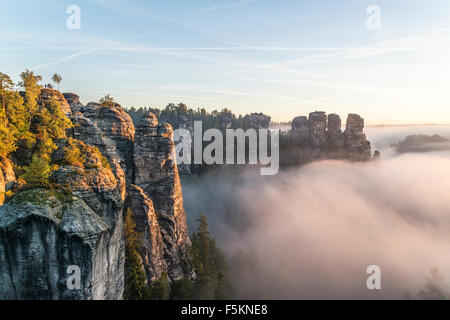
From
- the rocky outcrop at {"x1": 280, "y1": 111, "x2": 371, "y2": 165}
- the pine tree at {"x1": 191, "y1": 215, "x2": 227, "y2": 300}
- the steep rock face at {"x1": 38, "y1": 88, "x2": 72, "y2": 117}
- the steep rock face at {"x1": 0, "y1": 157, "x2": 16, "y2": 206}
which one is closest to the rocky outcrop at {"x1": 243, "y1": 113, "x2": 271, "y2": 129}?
the rocky outcrop at {"x1": 280, "y1": 111, "x2": 371, "y2": 165}

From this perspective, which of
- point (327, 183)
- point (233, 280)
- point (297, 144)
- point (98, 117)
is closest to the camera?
point (98, 117)

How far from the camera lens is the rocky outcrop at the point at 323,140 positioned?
134000 mm

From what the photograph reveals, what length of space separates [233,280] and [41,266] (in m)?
51.6

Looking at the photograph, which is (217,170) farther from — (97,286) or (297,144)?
(97,286)

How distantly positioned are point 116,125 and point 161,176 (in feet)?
39.4

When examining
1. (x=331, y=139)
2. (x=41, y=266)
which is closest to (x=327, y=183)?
(x=331, y=139)

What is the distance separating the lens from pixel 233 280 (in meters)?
61.4

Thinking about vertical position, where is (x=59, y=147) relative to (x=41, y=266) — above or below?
above

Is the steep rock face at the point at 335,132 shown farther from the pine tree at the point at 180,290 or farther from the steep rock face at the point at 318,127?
the pine tree at the point at 180,290

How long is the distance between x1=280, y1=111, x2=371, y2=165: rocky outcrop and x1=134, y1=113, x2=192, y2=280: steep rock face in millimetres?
113926

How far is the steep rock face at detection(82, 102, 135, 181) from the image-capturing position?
38.9m

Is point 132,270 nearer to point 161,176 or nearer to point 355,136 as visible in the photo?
point 161,176

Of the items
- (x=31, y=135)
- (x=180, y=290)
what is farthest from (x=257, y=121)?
(x=31, y=135)

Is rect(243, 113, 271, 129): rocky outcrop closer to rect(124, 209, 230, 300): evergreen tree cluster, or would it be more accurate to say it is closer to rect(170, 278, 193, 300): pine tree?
rect(124, 209, 230, 300): evergreen tree cluster
